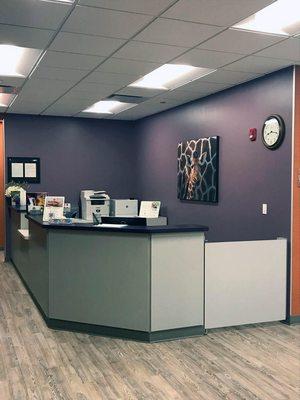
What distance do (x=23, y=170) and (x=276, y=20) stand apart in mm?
4004

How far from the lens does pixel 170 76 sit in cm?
391

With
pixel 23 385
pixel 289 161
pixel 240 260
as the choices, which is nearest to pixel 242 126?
pixel 289 161

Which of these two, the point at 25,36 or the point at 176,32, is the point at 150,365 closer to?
the point at 176,32

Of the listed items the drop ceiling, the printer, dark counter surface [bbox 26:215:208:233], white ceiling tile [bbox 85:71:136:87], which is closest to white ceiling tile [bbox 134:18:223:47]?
the drop ceiling

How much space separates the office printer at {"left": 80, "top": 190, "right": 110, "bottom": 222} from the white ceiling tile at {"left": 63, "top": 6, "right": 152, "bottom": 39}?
10.3 feet

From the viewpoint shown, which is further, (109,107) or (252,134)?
(109,107)

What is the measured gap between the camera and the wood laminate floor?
7.50 ft

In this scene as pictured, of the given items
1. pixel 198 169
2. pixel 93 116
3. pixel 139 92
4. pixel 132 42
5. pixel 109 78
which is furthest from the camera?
pixel 93 116

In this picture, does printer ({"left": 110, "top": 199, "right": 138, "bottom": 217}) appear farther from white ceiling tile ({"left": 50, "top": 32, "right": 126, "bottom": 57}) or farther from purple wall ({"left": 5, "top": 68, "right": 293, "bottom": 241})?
white ceiling tile ({"left": 50, "top": 32, "right": 126, "bottom": 57})

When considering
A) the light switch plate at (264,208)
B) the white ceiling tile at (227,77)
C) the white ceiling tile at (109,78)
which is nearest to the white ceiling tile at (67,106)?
the white ceiling tile at (109,78)

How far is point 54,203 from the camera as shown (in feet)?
12.3

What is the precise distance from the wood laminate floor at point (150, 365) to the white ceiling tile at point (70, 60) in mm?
1876

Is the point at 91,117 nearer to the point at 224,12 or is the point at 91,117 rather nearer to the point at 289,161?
the point at 289,161

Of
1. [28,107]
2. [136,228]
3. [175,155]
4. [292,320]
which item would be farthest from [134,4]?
[28,107]
